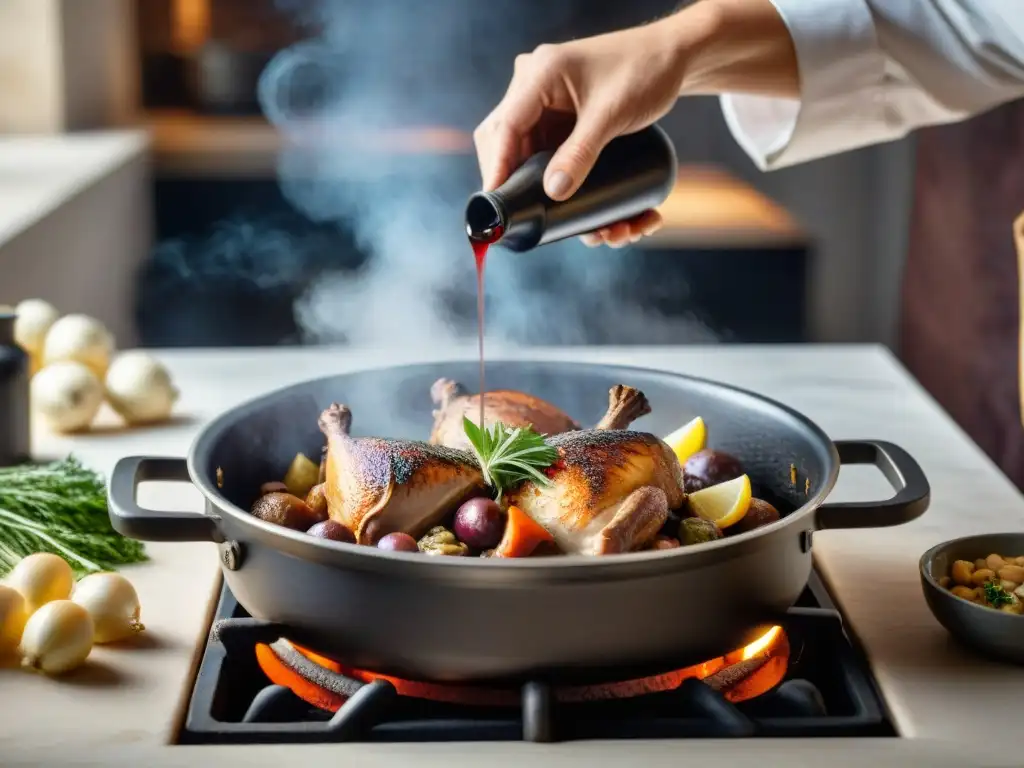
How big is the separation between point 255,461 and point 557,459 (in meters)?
0.38

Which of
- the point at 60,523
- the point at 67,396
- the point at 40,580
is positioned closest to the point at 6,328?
the point at 67,396

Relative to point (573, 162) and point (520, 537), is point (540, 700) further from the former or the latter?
point (573, 162)

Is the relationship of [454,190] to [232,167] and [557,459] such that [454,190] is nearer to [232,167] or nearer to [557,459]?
[232,167]

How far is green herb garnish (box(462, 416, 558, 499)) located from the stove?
0.64 ft

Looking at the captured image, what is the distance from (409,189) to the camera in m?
4.73

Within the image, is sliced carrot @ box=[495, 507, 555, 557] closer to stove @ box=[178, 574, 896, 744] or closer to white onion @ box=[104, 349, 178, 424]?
stove @ box=[178, 574, 896, 744]

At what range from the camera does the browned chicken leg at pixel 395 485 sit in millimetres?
1112

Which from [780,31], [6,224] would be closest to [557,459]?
[780,31]

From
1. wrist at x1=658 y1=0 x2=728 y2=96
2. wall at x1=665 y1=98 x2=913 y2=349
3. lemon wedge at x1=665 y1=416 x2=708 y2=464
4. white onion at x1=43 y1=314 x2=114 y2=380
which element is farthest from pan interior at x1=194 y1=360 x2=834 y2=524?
wall at x1=665 y1=98 x2=913 y2=349

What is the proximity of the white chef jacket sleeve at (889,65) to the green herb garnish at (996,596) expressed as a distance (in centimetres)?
76

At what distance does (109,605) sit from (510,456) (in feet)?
1.28

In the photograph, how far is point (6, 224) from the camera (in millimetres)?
2494

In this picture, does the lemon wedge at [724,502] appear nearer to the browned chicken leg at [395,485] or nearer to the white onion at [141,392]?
the browned chicken leg at [395,485]

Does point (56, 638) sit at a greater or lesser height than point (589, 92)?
lesser
